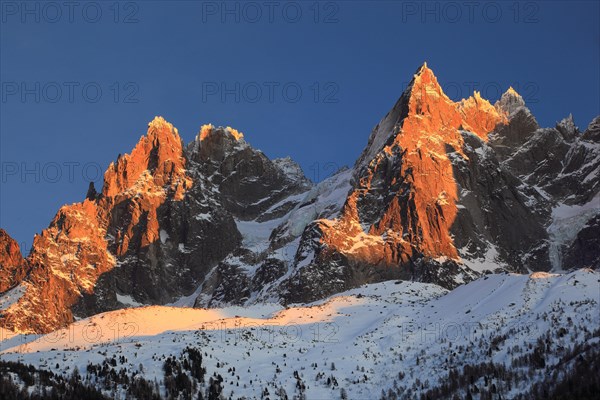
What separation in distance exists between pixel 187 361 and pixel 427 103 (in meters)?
147

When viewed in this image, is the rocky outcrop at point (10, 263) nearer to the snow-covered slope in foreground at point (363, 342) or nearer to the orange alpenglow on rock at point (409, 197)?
the orange alpenglow on rock at point (409, 197)

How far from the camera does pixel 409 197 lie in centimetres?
16850

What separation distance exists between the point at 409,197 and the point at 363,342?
109 m

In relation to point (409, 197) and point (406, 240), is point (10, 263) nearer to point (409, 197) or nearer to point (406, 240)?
point (406, 240)

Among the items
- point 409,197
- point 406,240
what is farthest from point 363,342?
point 409,197

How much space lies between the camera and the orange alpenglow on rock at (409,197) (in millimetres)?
162125

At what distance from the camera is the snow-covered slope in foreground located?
49.0m

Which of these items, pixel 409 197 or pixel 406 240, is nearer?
pixel 406 240

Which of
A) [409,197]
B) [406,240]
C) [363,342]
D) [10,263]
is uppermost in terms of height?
[10,263]

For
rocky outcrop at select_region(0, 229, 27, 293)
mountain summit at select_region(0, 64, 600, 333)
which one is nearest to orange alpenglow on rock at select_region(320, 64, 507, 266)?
mountain summit at select_region(0, 64, 600, 333)

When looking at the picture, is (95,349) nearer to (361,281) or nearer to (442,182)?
(361,281)

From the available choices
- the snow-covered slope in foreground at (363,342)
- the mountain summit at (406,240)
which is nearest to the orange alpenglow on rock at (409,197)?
the mountain summit at (406,240)

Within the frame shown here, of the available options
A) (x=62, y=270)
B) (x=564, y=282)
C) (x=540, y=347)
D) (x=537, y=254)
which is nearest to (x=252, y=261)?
(x=62, y=270)

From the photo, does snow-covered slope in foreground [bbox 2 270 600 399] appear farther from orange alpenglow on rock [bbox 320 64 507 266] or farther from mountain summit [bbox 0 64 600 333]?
orange alpenglow on rock [bbox 320 64 507 266]
